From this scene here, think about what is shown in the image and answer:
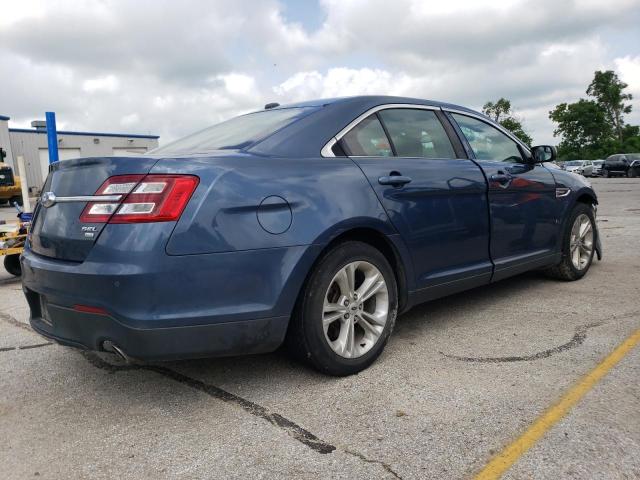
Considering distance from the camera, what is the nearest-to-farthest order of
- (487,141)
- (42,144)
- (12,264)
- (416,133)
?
(416,133) < (487,141) < (12,264) < (42,144)

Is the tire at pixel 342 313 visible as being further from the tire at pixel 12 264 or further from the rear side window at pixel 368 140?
the tire at pixel 12 264

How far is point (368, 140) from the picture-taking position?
3289 millimetres

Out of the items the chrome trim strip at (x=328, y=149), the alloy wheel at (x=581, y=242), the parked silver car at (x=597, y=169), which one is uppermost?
the chrome trim strip at (x=328, y=149)

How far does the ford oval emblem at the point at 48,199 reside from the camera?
278 centimetres

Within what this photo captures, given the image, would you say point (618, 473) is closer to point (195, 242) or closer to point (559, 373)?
point (559, 373)

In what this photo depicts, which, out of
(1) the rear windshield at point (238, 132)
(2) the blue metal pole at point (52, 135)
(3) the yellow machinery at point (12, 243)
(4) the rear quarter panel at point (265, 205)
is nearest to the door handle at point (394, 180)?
(4) the rear quarter panel at point (265, 205)

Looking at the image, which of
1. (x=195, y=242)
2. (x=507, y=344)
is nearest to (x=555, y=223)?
(x=507, y=344)

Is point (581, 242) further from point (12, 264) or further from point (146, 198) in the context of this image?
point (12, 264)

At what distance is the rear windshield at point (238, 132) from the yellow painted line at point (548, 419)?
6.19 feet

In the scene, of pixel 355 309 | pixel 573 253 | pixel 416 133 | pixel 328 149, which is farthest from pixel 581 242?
pixel 328 149

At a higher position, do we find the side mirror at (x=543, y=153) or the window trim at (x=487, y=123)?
the window trim at (x=487, y=123)

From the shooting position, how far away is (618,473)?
1992mm

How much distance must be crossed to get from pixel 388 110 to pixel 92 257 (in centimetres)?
200

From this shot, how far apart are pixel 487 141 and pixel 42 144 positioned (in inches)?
1728
